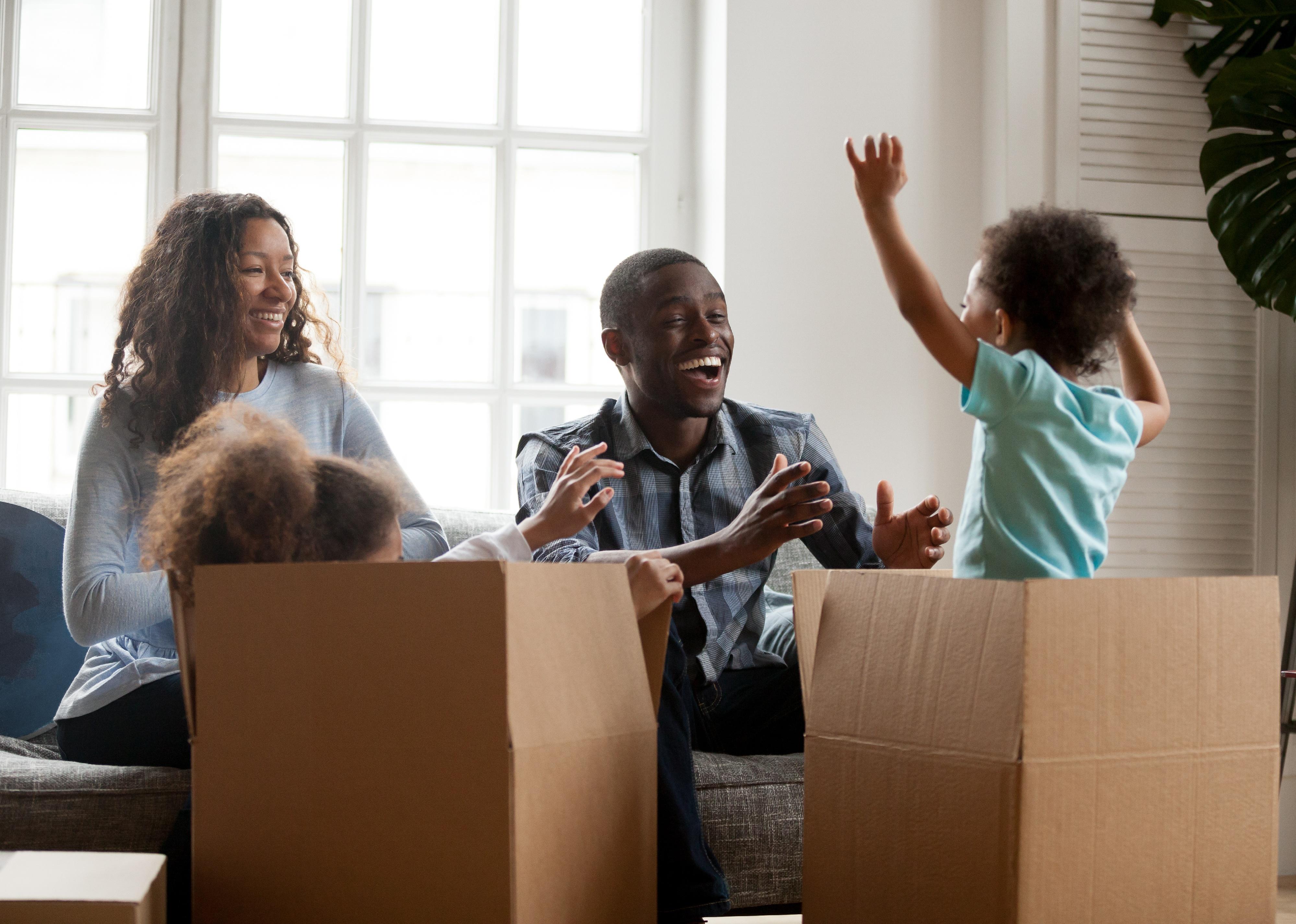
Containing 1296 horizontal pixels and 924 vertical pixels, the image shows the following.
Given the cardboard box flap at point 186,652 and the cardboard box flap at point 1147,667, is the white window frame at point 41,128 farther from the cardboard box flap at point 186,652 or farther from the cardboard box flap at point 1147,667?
the cardboard box flap at point 1147,667

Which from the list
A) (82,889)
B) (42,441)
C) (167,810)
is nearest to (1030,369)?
(82,889)

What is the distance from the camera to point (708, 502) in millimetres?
1729

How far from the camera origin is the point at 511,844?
846mm

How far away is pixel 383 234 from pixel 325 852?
177 cm

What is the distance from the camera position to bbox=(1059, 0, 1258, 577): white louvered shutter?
2377 mm

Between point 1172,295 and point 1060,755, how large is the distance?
1.80m

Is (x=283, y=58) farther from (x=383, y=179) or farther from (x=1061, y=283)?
(x=1061, y=283)

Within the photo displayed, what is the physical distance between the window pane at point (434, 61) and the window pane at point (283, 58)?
0.08 metres

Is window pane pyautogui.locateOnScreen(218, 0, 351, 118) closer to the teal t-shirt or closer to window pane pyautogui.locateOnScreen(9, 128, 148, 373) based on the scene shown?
window pane pyautogui.locateOnScreen(9, 128, 148, 373)

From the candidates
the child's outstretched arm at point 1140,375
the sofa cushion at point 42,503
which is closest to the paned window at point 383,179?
the sofa cushion at point 42,503

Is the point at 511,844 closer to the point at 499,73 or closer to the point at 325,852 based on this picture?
the point at 325,852

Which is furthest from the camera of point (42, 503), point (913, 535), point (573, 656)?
point (42, 503)

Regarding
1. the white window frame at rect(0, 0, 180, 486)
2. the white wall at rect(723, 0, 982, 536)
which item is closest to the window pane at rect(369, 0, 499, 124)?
the white window frame at rect(0, 0, 180, 486)

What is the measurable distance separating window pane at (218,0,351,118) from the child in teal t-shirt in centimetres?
159
